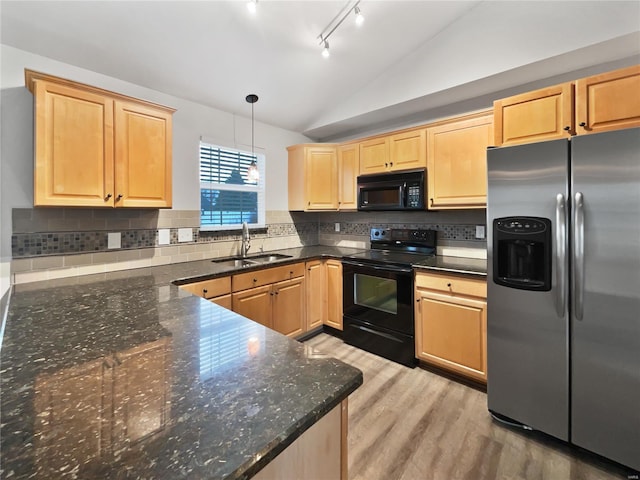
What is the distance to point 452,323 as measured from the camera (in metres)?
2.37

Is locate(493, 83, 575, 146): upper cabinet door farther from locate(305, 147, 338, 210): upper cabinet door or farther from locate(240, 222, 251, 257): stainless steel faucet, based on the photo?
locate(240, 222, 251, 257): stainless steel faucet

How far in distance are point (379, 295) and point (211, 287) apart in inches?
60.2

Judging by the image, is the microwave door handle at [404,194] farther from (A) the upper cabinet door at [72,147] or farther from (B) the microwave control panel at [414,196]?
A: (A) the upper cabinet door at [72,147]

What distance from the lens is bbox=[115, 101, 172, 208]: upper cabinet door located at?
6.69ft

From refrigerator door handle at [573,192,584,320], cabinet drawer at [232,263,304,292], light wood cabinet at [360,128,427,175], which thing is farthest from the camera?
light wood cabinet at [360,128,427,175]

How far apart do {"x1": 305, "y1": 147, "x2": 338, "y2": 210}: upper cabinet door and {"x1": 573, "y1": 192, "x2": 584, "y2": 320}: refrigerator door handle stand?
230cm

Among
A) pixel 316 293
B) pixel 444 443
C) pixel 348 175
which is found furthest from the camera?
pixel 348 175

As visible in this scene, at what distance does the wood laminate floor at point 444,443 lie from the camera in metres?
1.55

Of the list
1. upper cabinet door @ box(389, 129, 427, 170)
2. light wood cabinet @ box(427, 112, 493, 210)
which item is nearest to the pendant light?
upper cabinet door @ box(389, 129, 427, 170)

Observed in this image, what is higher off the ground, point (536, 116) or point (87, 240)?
point (536, 116)

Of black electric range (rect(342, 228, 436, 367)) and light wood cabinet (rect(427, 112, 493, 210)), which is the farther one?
black electric range (rect(342, 228, 436, 367))

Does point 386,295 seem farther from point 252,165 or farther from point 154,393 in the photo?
point 154,393

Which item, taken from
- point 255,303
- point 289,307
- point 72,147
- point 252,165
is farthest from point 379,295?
point 72,147

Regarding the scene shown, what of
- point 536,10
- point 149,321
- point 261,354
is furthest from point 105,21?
point 536,10
